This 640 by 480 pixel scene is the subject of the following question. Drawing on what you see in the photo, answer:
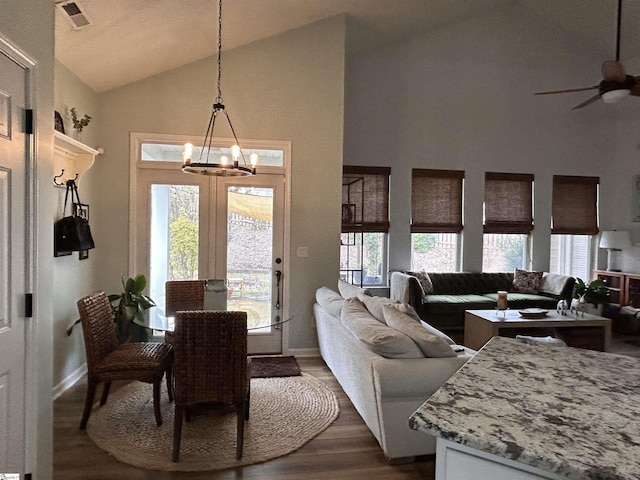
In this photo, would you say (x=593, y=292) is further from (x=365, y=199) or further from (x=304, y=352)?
(x=304, y=352)

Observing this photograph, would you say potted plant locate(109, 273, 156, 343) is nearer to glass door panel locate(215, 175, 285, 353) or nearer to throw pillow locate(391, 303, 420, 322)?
glass door panel locate(215, 175, 285, 353)

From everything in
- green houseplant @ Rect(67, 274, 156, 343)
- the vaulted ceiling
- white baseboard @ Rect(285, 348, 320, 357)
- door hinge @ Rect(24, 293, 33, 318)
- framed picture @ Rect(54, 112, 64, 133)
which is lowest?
white baseboard @ Rect(285, 348, 320, 357)

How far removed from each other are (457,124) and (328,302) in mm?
4059

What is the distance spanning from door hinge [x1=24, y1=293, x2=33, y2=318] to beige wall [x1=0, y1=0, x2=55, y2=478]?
30 mm

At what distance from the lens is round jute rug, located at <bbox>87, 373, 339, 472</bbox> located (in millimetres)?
2496

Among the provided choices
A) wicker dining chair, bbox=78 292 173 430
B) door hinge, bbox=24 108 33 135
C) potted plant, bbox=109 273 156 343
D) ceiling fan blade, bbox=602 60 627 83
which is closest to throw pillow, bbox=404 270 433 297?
ceiling fan blade, bbox=602 60 627 83

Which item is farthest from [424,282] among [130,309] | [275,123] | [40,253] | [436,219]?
[40,253]

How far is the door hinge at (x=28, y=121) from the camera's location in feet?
5.83

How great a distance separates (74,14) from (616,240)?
7.50 meters

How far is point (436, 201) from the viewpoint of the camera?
20.8ft

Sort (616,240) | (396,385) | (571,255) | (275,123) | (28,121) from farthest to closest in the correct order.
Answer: (571,255) < (616,240) < (275,123) < (396,385) < (28,121)

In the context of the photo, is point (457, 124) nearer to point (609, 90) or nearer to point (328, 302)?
point (609, 90)

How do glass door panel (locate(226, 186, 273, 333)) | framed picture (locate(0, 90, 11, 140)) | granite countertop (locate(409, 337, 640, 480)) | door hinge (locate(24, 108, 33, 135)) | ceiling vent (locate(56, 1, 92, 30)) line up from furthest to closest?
glass door panel (locate(226, 186, 273, 333))
ceiling vent (locate(56, 1, 92, 30))
door hinge (locate(24, 108, 33, 135))
framed picture (locate(0, 90, 11, 140))
granite countertop (locate(409, 337, 640, 480))

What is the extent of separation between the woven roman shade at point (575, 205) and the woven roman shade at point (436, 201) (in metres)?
1.77
